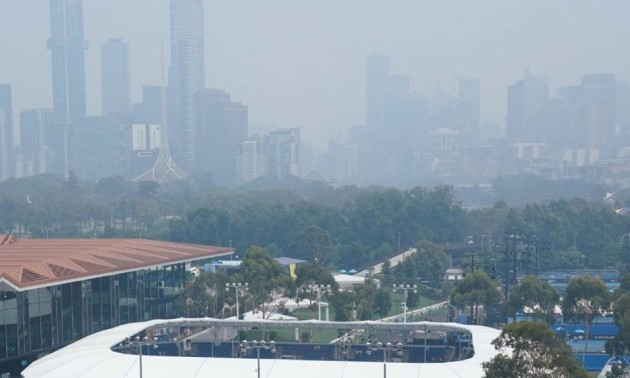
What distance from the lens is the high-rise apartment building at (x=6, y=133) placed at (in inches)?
5261

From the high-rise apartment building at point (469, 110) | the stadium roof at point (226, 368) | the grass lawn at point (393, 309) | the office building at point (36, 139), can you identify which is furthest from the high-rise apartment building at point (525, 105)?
the stadium roof at point (226, 368)

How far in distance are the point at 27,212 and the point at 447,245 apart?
24.1 metres

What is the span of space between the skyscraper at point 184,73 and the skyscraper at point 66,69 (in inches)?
503

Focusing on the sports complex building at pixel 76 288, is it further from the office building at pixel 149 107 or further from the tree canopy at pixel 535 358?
the office building at pixel 149 107

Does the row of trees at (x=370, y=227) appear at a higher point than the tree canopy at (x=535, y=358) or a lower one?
lower

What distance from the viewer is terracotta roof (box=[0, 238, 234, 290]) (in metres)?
21.6

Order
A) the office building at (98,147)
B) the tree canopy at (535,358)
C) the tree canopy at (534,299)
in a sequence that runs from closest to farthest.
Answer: the tree canopy at (535,358) < the tree canopy at (534,299) < the office building at (98,147)

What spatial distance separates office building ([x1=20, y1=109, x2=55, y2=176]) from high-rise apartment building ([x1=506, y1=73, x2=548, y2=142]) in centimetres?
5929

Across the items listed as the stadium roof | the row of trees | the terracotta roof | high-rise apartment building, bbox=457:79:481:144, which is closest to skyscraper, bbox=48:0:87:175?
high-rise apartment building, bbox=457:79:481:144

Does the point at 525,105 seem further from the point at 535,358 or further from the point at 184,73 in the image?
the point at 535,358

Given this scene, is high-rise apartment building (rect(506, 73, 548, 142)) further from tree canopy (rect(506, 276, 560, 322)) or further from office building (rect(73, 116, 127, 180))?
tree canopy (rect(506, 276, 560, 322))

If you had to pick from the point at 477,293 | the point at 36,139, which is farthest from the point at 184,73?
the point at 477,293

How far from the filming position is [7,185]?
289 ft

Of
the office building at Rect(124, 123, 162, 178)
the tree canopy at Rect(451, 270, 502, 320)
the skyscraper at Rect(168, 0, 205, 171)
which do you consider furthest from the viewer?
the skyscraper at Rect(168, 0, 205, 171)
